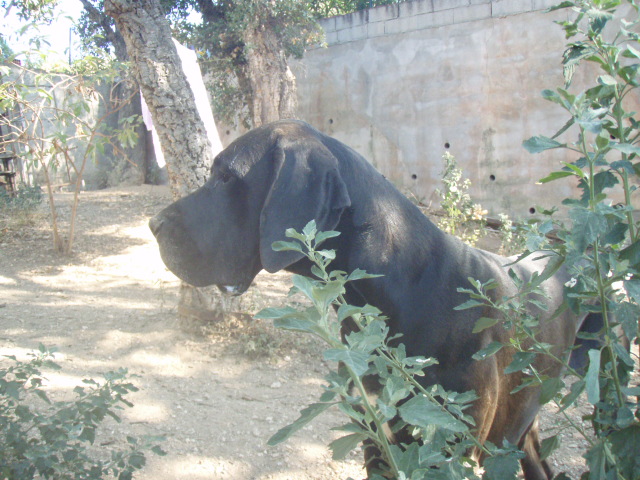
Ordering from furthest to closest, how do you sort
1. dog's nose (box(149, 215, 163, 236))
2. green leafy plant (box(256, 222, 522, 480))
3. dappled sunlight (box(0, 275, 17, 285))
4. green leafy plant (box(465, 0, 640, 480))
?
dappled sunlight (box(0, 275, 17, 285)) → dog's nose (box(149, 215, 163, 236)) → green leafy plant (box(465, 0, 640, 480)) → green leafy plant (box(256, 222, 522, 480))

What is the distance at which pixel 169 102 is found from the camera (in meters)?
4.22

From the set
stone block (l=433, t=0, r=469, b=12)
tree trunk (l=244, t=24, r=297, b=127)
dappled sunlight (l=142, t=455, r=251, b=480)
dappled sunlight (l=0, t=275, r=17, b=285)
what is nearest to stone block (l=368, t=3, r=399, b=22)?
stone block (l=433, t=0, r=469, b=12)

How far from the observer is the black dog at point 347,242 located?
5.96ft

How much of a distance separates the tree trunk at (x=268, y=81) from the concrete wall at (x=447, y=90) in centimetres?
251

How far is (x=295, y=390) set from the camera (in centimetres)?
375

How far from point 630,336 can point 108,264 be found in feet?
19.3

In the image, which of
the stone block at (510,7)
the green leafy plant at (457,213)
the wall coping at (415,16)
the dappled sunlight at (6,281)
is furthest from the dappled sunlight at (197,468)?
the stone block at (510,7)

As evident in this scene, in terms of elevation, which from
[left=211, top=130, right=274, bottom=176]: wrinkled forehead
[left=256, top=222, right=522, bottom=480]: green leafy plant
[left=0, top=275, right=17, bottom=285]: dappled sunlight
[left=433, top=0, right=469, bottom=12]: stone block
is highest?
[left=433, top=0, right=469, bottom=12]: stone block

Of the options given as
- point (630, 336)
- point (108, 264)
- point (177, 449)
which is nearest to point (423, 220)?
point (630, 336)

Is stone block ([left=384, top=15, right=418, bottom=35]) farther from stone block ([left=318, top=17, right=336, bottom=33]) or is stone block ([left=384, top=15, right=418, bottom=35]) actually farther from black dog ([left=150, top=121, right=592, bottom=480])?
black dog ([left=150, top=121, right=592, bottom=480])

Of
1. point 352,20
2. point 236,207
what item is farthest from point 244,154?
point 352,20

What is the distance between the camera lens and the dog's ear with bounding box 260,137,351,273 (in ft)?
5.77

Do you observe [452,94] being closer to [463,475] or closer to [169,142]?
[169,142]

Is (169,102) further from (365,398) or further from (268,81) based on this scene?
(365,398)
